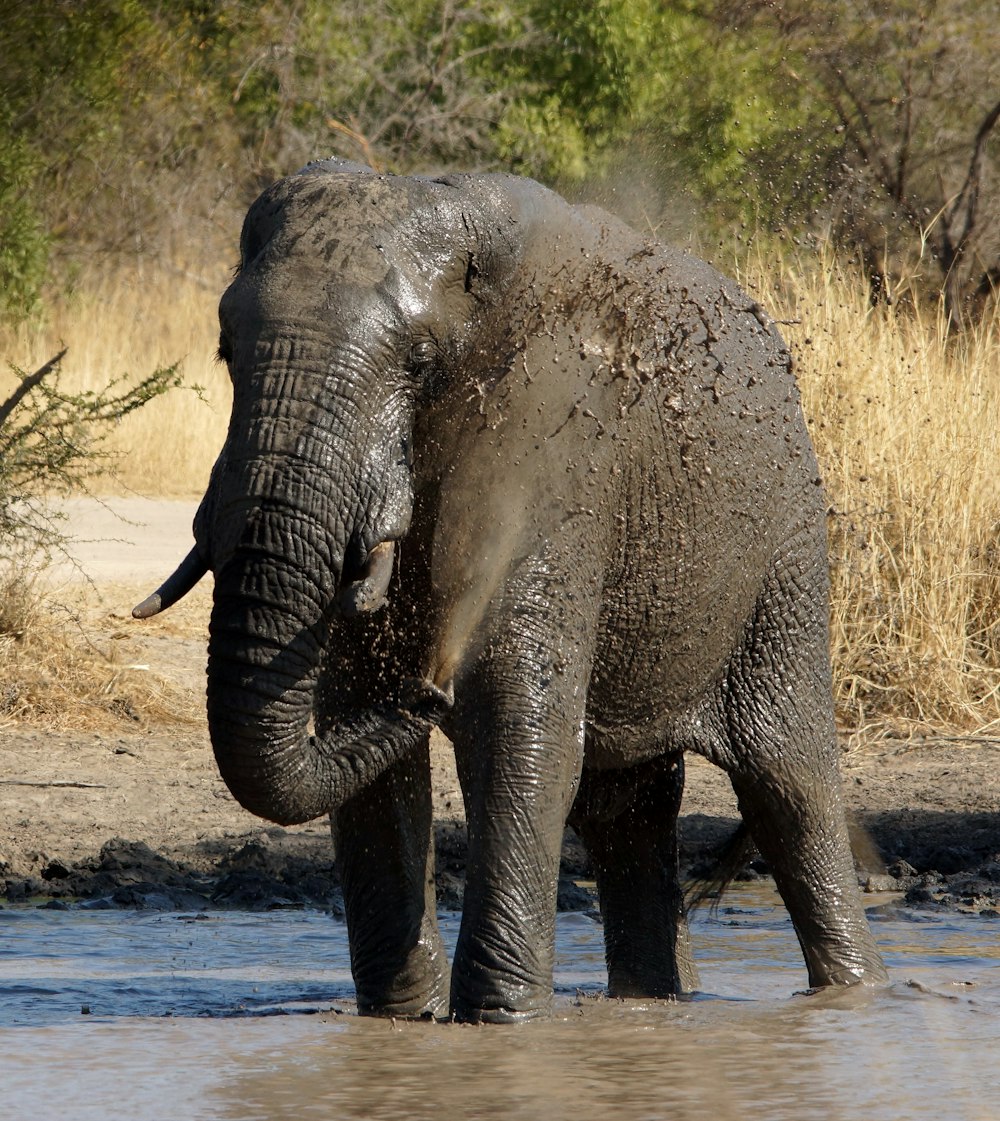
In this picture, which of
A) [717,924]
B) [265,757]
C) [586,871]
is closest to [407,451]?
[265,757]

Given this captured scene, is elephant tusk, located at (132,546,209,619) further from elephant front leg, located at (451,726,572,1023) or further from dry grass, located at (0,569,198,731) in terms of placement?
dry grass, located at (0,569,198,731)

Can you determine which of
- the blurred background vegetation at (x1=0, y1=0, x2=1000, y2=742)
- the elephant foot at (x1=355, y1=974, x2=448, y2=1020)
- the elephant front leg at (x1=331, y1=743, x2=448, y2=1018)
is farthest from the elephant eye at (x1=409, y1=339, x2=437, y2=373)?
the elephant foot at (x1=355, y1=974, x2=448, y2=1020)

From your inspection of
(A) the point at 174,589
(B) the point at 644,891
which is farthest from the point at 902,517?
(A) the point at 174,589

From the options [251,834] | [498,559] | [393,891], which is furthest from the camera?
[251,834]

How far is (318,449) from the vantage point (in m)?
3.94

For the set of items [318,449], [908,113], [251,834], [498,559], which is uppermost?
[908,113]

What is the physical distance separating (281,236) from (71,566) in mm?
6907

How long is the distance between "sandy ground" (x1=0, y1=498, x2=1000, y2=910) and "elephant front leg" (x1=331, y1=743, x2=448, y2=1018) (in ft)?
5.92

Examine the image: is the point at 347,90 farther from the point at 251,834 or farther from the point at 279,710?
the point at 279,710

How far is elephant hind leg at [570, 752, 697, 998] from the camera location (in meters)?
5.49

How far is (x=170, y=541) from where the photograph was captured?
38.5 ft

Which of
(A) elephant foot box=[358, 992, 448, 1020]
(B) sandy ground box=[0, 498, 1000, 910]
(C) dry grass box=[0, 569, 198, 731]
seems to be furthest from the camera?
(C) dry grass box=[0, 569, 198, 731]

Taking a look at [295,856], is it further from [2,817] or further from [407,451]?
[407,451]

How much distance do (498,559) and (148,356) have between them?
13993 millimetres
